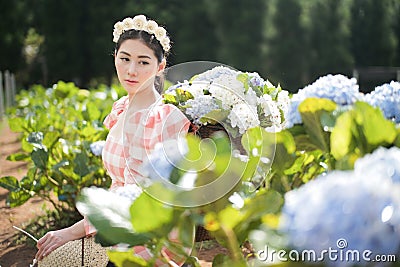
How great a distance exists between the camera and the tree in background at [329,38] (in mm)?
19734

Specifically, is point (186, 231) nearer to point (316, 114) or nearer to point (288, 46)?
point (316, 114)

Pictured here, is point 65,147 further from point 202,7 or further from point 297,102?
point 202,7

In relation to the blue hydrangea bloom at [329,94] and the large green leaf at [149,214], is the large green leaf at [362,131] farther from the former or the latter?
the large green leaf at [149,214]

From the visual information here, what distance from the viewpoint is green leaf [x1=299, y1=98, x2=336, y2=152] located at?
1.33 meters

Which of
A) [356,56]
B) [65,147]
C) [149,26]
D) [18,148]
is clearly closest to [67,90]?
[18,148]

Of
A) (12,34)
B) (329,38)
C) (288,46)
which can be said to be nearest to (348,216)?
(329,38)

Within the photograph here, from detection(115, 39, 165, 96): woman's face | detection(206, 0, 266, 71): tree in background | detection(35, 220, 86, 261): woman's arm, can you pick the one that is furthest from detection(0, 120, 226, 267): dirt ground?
detection(206, 0, 266, 71): tree in background

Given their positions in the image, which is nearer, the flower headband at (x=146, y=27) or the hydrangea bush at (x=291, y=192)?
the hydrangea bush at (x=291, y=192)

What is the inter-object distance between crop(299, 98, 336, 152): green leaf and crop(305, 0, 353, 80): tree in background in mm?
18762

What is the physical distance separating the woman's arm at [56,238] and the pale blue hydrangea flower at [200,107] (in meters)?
0.50

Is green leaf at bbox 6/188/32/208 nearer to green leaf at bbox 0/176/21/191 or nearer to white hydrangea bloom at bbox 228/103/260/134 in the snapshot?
green leaf at bbox 0/176/21/191

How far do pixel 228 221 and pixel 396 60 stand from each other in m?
21.0

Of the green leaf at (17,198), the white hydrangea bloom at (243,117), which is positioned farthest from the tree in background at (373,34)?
the white hydrangea bloom at (243,117)

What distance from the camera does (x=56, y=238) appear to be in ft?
7.23
